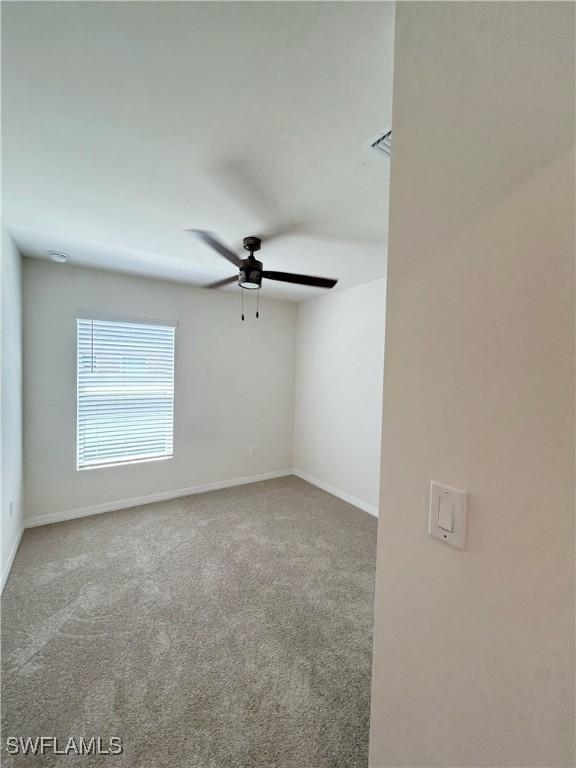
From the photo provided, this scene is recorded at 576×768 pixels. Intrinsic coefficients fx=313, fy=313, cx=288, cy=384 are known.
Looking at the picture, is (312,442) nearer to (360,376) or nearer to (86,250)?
(360,376)

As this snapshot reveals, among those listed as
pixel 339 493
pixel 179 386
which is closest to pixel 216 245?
pixel 179 386

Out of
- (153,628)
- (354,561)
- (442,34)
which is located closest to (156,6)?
(442,34)

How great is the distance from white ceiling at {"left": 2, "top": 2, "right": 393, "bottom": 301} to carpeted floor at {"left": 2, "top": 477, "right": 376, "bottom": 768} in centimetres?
258

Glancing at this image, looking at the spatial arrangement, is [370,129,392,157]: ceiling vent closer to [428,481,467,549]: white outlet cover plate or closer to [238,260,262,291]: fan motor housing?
[238,260,262,291]: fan motor housing

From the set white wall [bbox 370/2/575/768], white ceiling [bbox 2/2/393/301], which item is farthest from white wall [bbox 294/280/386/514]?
white wall [bbox 370/2/575/768]

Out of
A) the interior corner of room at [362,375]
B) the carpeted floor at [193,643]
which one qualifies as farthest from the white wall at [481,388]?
the carpeted floor at [193,643]

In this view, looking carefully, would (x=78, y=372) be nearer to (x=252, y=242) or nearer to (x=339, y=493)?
(x=252, y=242)

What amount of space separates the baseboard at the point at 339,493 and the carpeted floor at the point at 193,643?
0.43m

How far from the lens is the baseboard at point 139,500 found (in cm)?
309

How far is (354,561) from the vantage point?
2.60 meters

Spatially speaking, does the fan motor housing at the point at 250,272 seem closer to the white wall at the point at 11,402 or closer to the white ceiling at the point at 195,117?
the white ceiling at the point at 195,117

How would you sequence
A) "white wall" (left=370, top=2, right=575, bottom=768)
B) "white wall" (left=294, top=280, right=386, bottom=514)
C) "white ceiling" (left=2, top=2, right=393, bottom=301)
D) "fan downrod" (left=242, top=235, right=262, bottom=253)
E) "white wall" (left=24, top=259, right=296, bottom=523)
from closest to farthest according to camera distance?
"white wall" (left=370, top=2, right=575, bottom=768) → "white ceiling" (left=2, top=2, right=393, bottom=301) → "fan downrod" (left=242, top=235, right=262, bottom=253) → "white wall" (left=24, top=259, right=296, bottom=523) → "white wall" (left=294, top=280, right=386, bottom=514)

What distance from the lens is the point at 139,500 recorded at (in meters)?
3.57

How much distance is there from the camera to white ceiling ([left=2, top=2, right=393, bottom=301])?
942 millimetres
